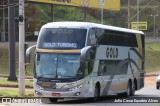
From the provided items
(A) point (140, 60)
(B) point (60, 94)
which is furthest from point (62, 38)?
(A) point (140, 60)

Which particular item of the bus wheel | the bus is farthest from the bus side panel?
the bus wheel

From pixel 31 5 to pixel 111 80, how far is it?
42633 mm

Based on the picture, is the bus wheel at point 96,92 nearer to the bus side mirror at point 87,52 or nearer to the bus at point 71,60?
the bus at point 71,60

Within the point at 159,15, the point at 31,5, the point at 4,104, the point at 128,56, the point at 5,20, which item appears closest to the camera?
the point at 4,104

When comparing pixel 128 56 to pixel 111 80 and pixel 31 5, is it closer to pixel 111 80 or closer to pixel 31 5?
pixel 111 80

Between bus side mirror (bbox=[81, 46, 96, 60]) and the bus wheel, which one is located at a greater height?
bus side mirror (bbox=[81, 46, 96, 60])

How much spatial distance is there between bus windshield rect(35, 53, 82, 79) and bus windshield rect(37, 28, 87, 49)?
463mm

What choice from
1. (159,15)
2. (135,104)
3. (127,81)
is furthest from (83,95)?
(159,15)

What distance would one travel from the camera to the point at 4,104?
20469mm

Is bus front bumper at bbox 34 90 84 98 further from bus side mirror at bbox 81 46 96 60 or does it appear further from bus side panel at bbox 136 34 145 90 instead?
bus side panel at bbox 136 34 145 90

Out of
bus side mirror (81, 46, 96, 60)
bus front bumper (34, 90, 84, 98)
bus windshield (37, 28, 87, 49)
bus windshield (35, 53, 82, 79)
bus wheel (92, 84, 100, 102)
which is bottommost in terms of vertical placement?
bus wheel (92, 84, 100, 102)

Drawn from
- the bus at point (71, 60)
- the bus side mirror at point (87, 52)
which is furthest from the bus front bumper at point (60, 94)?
the bus side mirror at point (87, 52)

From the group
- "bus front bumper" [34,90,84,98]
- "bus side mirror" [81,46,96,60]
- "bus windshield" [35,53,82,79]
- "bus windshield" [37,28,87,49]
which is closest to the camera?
"bus side mirror" [81,46,96,60]

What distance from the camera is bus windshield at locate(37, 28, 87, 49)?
21.0 meters
